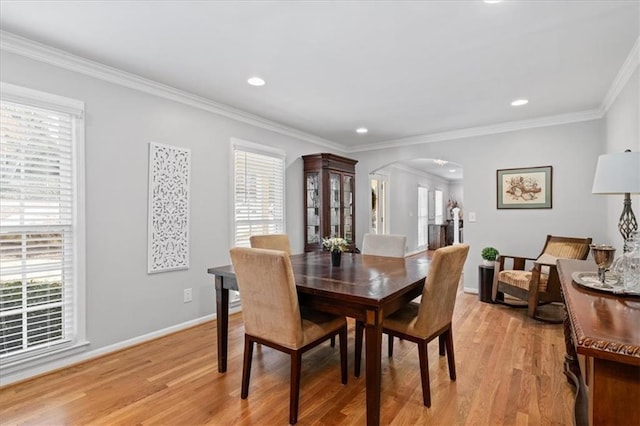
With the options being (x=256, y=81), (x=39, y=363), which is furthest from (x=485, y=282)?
(x=39, y=363)

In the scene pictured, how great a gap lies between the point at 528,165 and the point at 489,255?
1.31 meters

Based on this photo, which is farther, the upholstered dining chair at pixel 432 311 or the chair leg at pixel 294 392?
the upholstered dining chair at pixel 432 311

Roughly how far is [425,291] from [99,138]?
9.27ft

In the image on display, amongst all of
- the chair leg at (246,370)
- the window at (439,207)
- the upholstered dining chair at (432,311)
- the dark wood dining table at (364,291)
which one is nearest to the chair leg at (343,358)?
the upholstered dining chair at (432,311)

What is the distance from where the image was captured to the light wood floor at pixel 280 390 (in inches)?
76.8

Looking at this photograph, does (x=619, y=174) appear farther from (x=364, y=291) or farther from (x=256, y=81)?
(x=256, y=81)

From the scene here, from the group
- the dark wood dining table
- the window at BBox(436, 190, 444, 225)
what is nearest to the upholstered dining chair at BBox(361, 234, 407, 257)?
the dark wood dining table

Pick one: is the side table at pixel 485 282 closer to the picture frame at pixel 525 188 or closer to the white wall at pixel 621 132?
the picture frame at pixel 525 188

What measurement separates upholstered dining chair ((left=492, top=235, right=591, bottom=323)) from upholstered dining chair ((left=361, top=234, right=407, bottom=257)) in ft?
5.30

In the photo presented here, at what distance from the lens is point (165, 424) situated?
74.4 inches

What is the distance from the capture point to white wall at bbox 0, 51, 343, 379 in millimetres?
2723

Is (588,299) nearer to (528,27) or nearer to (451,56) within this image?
(528,27)

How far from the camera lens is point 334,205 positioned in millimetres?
5113

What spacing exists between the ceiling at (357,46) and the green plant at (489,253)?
1817 millimetres
